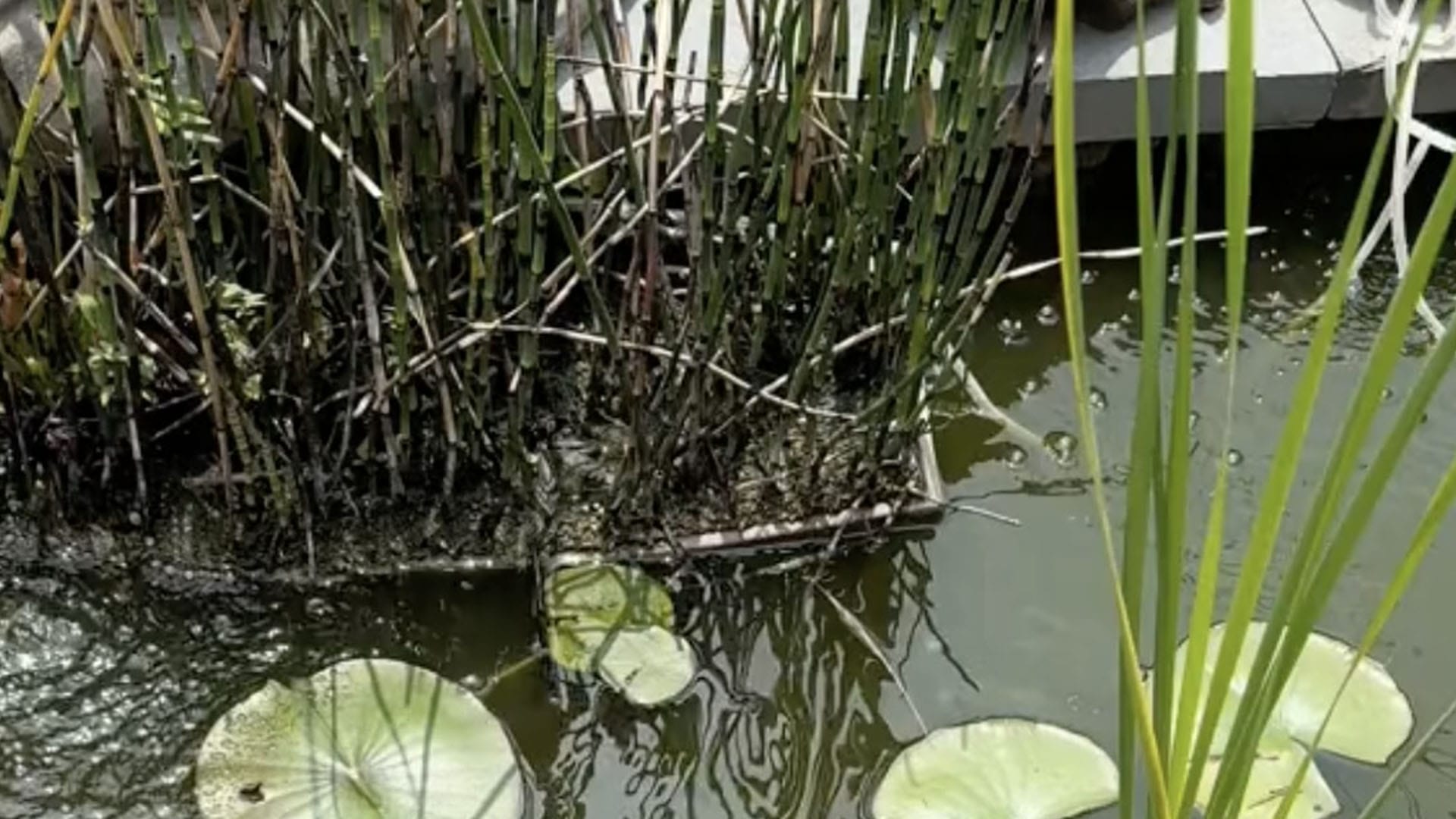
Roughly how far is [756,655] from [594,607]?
171 mm

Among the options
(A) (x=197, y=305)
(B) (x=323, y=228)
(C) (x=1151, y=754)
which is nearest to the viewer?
(C) (x=1151, y=754)

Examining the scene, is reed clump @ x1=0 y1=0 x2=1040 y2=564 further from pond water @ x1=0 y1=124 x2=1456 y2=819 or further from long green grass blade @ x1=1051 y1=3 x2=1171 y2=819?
long green grass blade @ x1=1051 y1=3 x2=1171 y2=819

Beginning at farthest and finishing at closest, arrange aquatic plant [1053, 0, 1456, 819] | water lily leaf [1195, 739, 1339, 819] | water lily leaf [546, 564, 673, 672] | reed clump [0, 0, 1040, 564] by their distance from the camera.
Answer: water lily leaf [546, 564, 673, 672]
water lily leaf [1195, 739, 1339, 819]
reed clump [0, 0, 1040, 564]
aquatic plant [1053, 0, 1456, 819]

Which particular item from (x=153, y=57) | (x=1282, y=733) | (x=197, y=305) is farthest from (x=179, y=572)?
(x=1282, y=733)

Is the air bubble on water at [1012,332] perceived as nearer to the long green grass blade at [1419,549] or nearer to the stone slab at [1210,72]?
the stone slab at [1210,72]

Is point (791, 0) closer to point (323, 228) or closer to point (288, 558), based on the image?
point (323, 228)

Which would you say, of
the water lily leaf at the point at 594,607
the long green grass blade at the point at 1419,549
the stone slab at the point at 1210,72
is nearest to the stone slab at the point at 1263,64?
the stone slab at the point at 1210,72

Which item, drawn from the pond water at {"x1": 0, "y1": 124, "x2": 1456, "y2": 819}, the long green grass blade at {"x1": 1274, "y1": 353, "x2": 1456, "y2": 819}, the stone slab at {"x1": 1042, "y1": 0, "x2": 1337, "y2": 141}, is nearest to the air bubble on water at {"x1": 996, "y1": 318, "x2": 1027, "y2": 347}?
the pond water at {"x1": 0, "y1": 124, "x2": 1456, "y2": 819}

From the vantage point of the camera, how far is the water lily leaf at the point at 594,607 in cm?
166

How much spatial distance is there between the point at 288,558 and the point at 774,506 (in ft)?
1.62

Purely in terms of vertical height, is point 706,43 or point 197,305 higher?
point 706,43

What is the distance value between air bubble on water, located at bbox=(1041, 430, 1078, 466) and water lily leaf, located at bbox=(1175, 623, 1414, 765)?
0.31 metres

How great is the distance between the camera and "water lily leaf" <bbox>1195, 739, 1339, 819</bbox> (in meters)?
1.56

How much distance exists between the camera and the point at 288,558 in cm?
171
